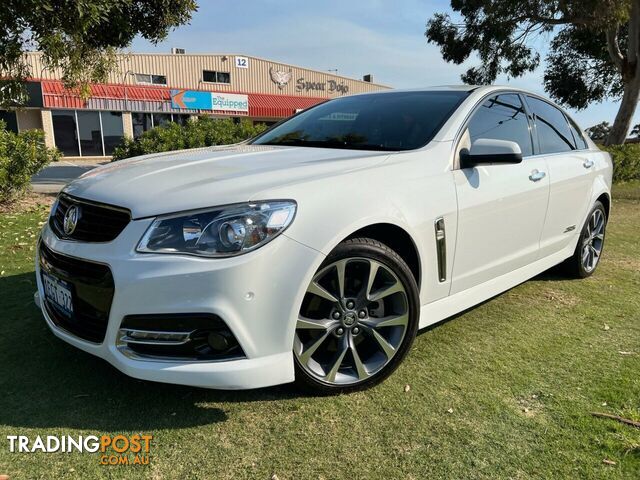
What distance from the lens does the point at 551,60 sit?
772 inches

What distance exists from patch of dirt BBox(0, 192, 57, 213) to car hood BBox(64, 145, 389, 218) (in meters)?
5.80

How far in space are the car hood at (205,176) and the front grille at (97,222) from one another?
41 mm

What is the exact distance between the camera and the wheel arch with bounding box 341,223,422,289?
2.52 meters

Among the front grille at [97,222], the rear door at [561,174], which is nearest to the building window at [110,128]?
the rear door at [561,174]

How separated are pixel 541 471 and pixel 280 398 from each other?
121 centimetres

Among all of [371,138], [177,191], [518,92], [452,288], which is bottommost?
[452,288]

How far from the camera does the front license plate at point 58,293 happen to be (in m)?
2.37

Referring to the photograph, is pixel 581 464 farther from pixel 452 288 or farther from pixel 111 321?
pixel 111 321

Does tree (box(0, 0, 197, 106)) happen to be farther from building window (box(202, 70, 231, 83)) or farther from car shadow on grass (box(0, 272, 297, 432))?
building window (box(202, 70, 231, 83))

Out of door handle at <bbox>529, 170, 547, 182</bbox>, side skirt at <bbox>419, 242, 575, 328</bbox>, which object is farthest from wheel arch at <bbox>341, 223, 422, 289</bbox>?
door handle at <bbox>529, 170, 547, 182</bbox>

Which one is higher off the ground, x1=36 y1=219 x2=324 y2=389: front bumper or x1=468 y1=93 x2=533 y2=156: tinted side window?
x1=468 y1=93 x2=533 y2=156: tinted side window

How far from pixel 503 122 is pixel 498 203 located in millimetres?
736

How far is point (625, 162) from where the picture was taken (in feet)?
44.9

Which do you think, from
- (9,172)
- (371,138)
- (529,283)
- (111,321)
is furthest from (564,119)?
(9,172)
